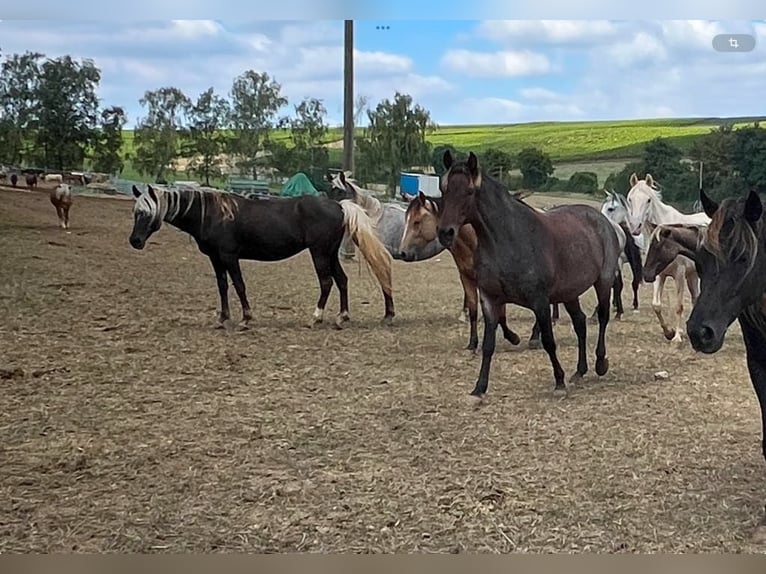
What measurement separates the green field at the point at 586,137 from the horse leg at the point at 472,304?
0.37m

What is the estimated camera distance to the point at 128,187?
2.19m

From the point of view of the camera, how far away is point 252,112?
2.21 meters

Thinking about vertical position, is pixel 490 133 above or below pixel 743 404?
above

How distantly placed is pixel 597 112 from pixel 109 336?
148 cm

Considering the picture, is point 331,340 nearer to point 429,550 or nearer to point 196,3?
point 429,550

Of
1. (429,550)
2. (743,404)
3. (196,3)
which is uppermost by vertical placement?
(196,3)

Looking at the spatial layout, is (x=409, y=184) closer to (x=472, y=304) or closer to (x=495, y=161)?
(x=495, y=161)

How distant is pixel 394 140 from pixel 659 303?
853mm

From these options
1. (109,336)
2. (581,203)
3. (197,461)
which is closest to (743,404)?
(581,203)

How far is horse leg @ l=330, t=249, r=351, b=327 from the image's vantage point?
7.43 ft

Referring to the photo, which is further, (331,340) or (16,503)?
(331,340)

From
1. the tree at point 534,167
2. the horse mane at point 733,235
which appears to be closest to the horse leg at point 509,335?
the tree at point 534,167

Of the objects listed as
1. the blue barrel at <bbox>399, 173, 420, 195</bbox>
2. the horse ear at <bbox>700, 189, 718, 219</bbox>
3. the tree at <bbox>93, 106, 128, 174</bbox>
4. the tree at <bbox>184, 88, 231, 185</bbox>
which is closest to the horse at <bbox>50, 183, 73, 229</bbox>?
the tree at <bbox>93, 106, 128, 174</bbox>

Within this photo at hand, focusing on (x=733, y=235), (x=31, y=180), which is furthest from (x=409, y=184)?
(x=31, y=180)
